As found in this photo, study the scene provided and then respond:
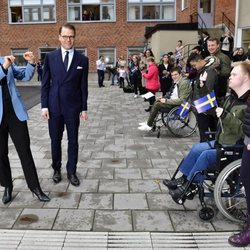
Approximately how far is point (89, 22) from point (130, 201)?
22054 millimetres

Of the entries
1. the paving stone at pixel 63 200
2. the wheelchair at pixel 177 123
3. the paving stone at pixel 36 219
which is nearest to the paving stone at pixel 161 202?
the paving stone at pixel 63 200

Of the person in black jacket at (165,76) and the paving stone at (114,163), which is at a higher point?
the person in black jacket at (165,76)

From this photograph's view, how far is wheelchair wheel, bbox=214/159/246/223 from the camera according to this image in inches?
140

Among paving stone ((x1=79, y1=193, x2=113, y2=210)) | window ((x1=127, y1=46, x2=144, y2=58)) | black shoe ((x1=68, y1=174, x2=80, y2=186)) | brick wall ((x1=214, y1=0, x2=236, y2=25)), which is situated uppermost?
brick wall ((x1=214, y1=0, x2=236, y2=25))

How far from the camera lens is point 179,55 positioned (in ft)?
44.9

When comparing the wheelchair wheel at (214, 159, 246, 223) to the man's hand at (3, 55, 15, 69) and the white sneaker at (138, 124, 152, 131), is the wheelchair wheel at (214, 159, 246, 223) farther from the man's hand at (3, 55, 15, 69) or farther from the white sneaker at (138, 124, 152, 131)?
the white sneaker at (138, 124, 152, 131)

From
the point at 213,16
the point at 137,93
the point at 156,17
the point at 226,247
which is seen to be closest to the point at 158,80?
the point at 137,93

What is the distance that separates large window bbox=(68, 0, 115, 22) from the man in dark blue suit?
829 inches

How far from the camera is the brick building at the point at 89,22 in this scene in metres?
24.6

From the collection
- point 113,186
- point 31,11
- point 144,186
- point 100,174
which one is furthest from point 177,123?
point 31,11

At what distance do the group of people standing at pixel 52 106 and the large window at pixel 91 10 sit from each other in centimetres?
2107

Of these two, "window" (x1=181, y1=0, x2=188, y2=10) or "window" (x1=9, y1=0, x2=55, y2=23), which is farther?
"window" (x1=9, y1=0, x2=55, y2=23)

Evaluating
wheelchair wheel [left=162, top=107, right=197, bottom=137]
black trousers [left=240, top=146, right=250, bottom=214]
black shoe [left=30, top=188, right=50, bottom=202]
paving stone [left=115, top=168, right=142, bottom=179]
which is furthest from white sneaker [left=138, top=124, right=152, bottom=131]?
black trousers [left=240, top=146, right=250, bottom=214]

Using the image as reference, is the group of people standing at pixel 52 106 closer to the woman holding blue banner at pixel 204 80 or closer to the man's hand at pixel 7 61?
the man's hand at pixel 7 61
